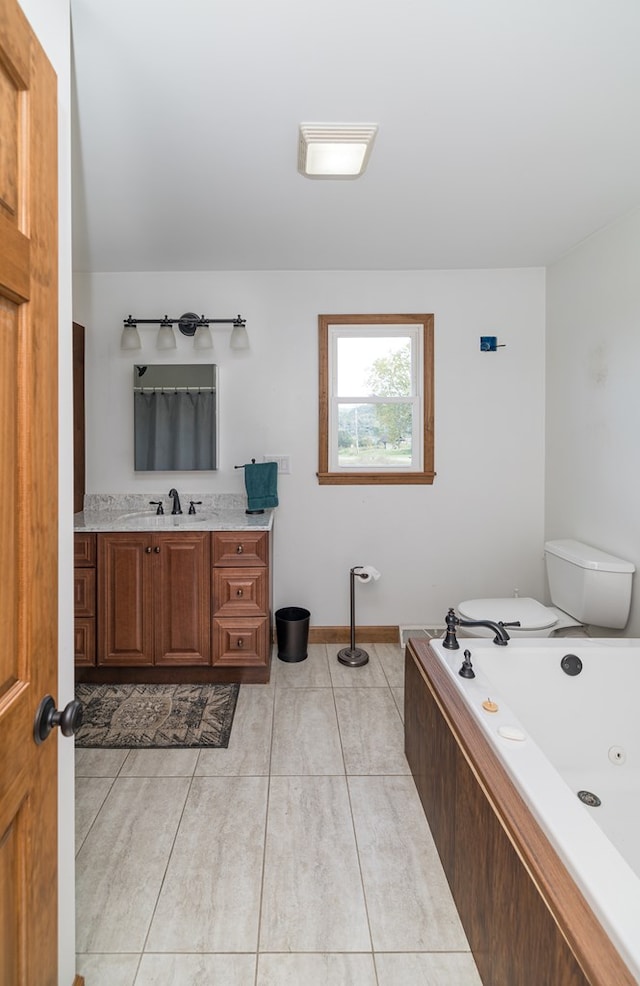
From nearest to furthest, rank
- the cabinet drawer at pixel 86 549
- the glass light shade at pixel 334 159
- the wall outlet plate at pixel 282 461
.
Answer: the glass light shade at pixel 334 159 → the cabinet drawer at pixel 86 549 → the wall outlet plate at pixel 282 461

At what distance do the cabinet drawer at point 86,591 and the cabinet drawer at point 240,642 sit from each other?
0.69 meters

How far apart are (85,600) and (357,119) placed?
2.59 metres

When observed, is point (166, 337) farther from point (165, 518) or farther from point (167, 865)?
point (167, 865)

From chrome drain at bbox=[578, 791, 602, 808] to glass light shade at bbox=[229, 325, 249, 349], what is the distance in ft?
9.31

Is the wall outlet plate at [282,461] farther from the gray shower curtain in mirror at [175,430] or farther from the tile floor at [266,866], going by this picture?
the tile floor at [266,866]

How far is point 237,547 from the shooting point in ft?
9.27

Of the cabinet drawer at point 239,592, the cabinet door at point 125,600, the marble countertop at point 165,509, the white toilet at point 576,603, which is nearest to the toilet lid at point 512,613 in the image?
the white toilet at point 576,603

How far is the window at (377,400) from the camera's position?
131 inches

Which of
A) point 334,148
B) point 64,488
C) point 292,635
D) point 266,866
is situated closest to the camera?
point 64,488

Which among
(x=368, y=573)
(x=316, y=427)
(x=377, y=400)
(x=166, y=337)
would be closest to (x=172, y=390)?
(x=166, y=337)

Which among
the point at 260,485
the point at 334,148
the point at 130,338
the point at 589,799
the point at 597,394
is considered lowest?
the point at 589,799

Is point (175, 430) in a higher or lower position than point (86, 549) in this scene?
higher

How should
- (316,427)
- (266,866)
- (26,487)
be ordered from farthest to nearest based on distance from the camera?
(316,427)
(266,866)
(26,487)

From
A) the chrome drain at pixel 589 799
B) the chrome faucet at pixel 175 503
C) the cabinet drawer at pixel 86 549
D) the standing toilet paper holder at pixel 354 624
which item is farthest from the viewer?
the chrome faucet at pixel 175 503
